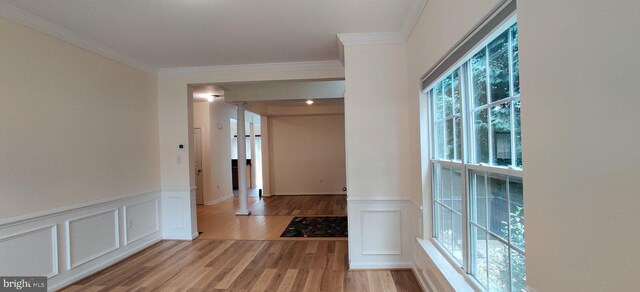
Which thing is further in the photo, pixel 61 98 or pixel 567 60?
pixel 61 98

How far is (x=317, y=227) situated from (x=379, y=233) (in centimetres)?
175

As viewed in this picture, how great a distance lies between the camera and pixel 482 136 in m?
1.47

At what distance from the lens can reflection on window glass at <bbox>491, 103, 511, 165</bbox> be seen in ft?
3.97

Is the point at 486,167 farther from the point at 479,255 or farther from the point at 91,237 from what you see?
the point at 91,237

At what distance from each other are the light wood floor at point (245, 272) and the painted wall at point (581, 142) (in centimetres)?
185

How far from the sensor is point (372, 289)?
2451 millimetres

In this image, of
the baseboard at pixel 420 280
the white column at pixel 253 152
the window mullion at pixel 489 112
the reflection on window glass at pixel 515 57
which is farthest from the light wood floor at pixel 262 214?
the reflection on window glass at pixel 515 57

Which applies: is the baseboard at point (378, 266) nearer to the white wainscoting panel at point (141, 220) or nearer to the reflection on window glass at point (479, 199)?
the reflection on window glass at point (479, 199)

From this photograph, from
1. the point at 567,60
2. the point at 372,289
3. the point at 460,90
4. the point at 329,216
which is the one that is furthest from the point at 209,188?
the point at 567,60

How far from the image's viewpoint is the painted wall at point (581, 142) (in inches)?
25.2

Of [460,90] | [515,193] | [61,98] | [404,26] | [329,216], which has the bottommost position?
[329,216]

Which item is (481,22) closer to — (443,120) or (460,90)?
(460,90)

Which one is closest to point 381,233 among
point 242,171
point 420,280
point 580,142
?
point 420,280

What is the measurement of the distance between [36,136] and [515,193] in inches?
140
